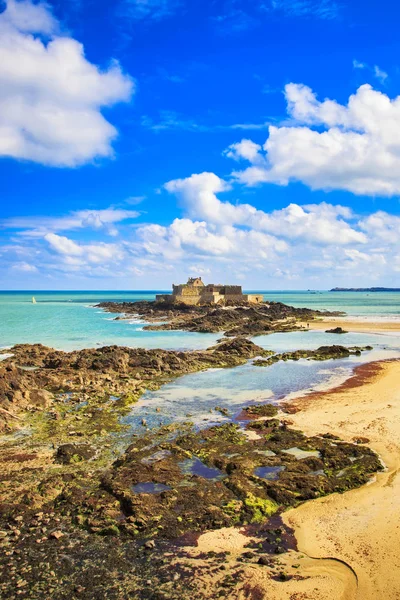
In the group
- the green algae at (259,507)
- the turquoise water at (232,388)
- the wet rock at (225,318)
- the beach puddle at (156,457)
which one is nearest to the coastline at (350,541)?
the green algae at (259,507)

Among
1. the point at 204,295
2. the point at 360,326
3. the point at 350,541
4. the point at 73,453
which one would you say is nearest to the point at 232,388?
the point at 73,453

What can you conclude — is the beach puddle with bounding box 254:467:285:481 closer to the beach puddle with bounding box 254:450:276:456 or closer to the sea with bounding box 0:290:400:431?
the beach puddle with bounding box 254:450:276:456

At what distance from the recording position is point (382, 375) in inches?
915

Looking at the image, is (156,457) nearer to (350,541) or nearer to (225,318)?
(350,541)

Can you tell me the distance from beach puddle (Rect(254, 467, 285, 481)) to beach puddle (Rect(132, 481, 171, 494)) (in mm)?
2395

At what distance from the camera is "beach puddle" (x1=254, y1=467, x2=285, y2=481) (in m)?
10.8

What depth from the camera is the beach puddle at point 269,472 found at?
10.8 meters

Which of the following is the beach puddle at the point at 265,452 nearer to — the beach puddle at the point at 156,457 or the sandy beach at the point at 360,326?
the beach puddle at the point at 156,457

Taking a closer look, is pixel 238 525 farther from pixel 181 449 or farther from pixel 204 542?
pixel 181 449

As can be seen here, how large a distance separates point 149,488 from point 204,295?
222ft

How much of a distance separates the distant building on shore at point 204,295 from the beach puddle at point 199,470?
212 ft

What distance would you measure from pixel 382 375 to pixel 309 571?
17.9 meters

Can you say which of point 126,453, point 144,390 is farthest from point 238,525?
point 144,390

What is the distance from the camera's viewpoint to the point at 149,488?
10156 mm
